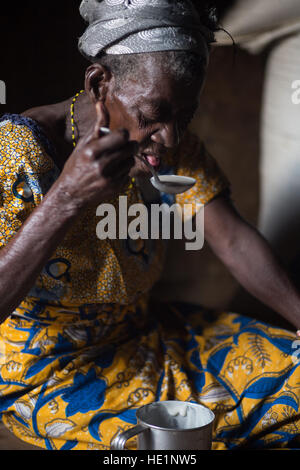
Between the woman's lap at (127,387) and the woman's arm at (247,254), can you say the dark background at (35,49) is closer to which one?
the woman's arm at (247,254)

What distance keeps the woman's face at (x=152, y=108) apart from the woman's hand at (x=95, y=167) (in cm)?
18

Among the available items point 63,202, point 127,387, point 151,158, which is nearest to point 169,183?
point 151,158

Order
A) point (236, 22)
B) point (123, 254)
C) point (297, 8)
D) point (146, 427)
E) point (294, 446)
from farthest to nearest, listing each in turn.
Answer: point (297, 8), point (236, 22), point (123, 254), point (294, 446), point (146, 427)

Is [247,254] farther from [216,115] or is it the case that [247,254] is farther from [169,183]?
[216,115]

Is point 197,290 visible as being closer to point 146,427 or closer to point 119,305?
point 119,305

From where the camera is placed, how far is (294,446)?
1106 mm

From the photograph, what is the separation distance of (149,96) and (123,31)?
0.42ft

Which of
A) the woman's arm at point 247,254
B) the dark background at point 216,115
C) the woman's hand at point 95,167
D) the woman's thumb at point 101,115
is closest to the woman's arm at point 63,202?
the woman's hand at point 95,167

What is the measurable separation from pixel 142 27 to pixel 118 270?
0.50m

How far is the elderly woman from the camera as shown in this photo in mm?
918

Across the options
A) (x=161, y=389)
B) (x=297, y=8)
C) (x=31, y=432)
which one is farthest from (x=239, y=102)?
(x=31, y=432)

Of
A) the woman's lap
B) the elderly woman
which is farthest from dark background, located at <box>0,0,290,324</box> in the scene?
the woman's lap

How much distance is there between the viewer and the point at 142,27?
0.98 m

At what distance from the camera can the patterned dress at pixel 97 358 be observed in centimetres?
107
